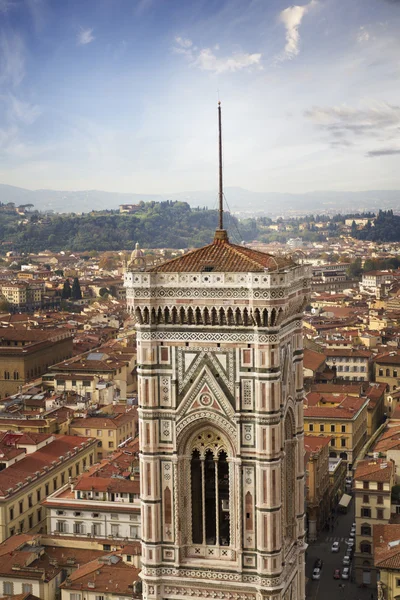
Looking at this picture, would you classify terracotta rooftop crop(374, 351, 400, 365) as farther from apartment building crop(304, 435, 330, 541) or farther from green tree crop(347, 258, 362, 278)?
green tree crop(347, 258, 362, 278)

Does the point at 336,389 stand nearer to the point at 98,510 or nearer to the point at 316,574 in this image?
the point at 316,574

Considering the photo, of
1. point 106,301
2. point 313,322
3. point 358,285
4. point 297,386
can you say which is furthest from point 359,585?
point 358,285

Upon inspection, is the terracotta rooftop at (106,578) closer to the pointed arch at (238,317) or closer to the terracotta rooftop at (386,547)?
the terracotta rooftop at (386,547)

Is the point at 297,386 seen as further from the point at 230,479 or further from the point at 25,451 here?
the point at 25,451

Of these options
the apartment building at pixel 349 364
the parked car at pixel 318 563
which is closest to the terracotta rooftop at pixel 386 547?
the parked car at pixel 318 563

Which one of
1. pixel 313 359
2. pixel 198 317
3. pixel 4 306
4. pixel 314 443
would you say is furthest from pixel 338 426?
pixel 4 306

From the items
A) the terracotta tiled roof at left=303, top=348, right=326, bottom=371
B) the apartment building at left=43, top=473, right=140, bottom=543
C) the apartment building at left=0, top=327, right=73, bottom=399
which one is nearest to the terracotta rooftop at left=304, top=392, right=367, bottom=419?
the terracotta tiled roof at left=303, top=348, right=326, bottom=371
